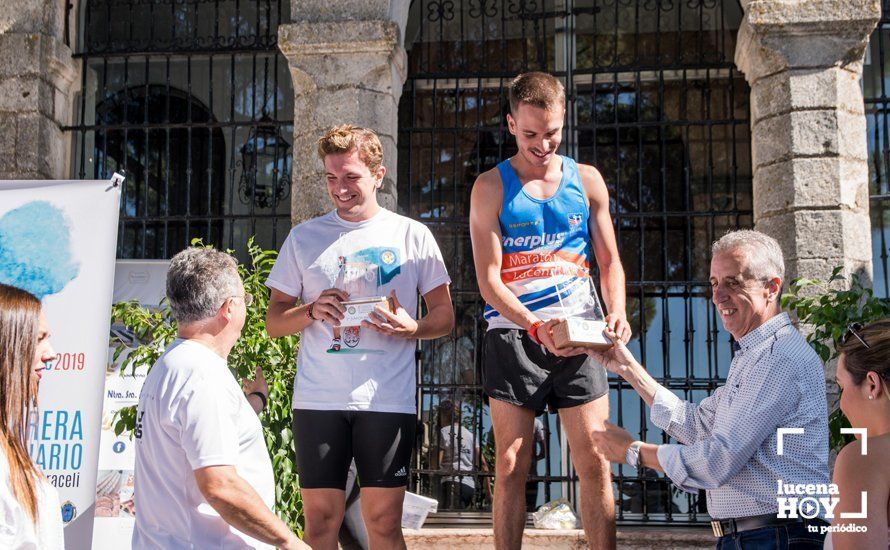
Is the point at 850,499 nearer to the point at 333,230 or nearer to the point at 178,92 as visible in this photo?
the point at 333,230

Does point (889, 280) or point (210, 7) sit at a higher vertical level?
point (210, 7)

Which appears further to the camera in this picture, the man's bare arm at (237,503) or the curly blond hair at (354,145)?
the curly blond hair at (354,145)

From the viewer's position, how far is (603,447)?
316 cm

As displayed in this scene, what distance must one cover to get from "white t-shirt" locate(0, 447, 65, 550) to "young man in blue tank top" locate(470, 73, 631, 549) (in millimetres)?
1928

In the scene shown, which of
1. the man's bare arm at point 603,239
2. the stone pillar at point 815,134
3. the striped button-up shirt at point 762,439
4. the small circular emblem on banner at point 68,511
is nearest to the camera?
the striped button-up shirt at point 762,439

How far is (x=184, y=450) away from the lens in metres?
2.78

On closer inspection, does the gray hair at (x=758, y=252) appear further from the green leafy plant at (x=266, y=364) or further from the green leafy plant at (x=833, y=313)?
the green leafy plant at (x=266, y=364)

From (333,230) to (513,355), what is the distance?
853 mm

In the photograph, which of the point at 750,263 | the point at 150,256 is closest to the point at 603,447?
the point at 750,263

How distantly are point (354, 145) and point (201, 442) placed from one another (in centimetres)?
149

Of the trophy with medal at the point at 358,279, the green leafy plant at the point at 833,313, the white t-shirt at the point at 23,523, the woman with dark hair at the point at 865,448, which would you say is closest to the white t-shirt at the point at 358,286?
the trophy with medal at the point at 358,279

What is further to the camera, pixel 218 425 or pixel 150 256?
pixel 150 256

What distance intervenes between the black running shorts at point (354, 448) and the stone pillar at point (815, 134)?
321 centimetres

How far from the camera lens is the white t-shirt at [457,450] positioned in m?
6.71
